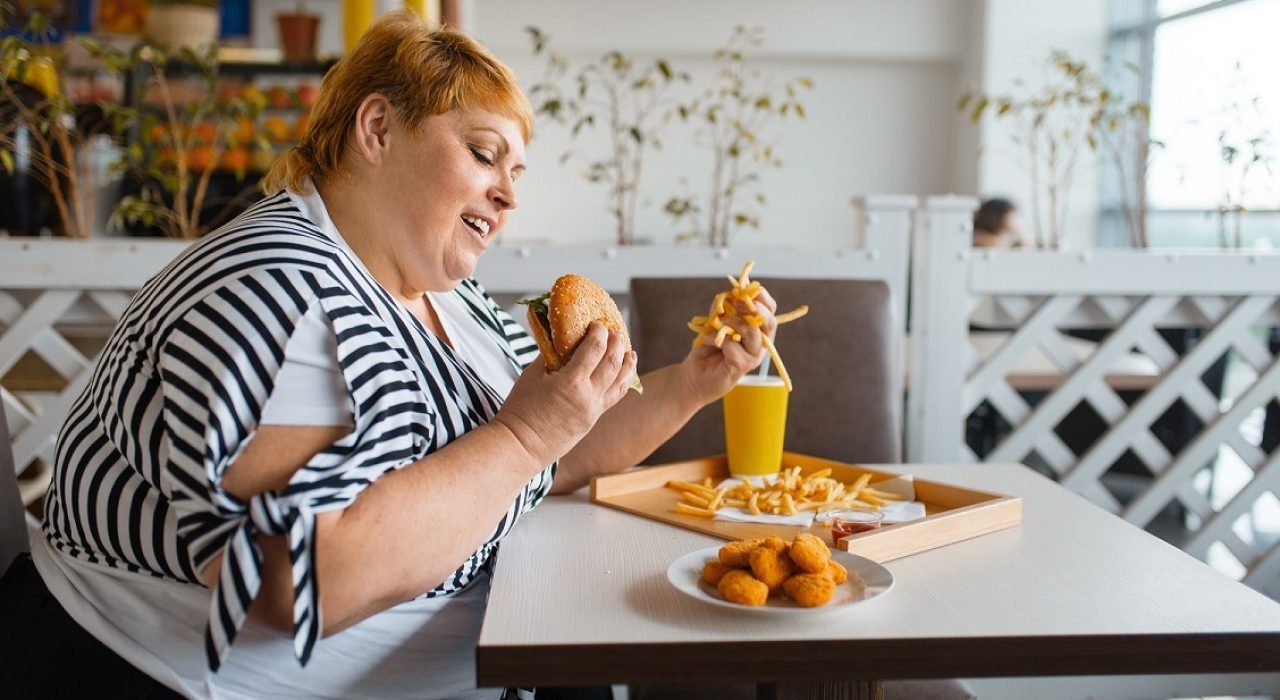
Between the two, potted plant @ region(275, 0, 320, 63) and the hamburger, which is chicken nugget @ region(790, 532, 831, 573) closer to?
the hamburger

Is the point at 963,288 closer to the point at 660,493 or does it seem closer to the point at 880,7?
the point at 660,493

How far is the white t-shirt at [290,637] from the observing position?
1.06 m

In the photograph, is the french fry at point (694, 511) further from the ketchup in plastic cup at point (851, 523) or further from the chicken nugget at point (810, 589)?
the chicken nugget at point (810, 589)

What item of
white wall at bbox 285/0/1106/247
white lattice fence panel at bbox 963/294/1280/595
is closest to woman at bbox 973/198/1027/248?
white wall at bbox 285/0/1106/247

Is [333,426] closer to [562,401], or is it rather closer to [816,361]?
[562,401]

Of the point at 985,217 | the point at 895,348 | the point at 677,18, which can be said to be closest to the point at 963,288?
the point at 895,348

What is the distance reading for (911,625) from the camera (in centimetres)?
98

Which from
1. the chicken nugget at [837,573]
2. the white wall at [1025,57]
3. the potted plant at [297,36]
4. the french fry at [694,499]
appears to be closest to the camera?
the chicken nugget at [837,573]

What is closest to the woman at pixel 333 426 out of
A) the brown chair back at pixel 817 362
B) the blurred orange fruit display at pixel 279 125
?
the brown chair back at pixel 817 362

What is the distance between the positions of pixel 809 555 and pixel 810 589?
45mm

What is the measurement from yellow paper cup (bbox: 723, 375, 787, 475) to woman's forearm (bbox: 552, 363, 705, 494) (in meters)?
0.06

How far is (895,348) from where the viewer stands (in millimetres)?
1938

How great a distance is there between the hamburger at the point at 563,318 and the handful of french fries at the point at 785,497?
21 cm

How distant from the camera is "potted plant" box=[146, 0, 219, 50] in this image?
4.67 meters
